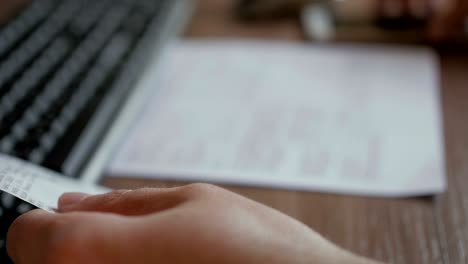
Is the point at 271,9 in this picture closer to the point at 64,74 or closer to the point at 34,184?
the point at 64,74

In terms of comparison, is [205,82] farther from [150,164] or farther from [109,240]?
[109,240]

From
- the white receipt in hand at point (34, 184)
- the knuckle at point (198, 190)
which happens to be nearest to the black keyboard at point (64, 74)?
the white receipt in hand at point (34, 184)

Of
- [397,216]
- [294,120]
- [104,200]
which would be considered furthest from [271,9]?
[104,200]

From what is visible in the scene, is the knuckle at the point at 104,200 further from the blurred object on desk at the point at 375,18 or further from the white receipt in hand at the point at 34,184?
the blurred object on desk at the point at 375,18

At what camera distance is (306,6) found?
2.40 ft

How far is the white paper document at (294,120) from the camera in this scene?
0.48m

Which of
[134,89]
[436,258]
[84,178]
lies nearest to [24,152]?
[84,178]

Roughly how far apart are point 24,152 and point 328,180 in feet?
0.80

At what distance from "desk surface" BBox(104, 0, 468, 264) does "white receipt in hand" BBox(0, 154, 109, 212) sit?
0.08m

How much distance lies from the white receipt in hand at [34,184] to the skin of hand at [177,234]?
28 millimetres

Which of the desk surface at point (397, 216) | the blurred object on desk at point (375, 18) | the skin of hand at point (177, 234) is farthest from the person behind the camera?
the blurred object on desk at point (375, 18)

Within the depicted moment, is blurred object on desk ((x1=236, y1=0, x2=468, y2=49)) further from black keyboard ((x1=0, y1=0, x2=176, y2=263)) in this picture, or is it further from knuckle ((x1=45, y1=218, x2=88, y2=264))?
knuckle ((x1=45, y1=218, x2=88, y2=264))

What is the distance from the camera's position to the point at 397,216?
0.44m

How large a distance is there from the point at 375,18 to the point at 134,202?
0.49m
